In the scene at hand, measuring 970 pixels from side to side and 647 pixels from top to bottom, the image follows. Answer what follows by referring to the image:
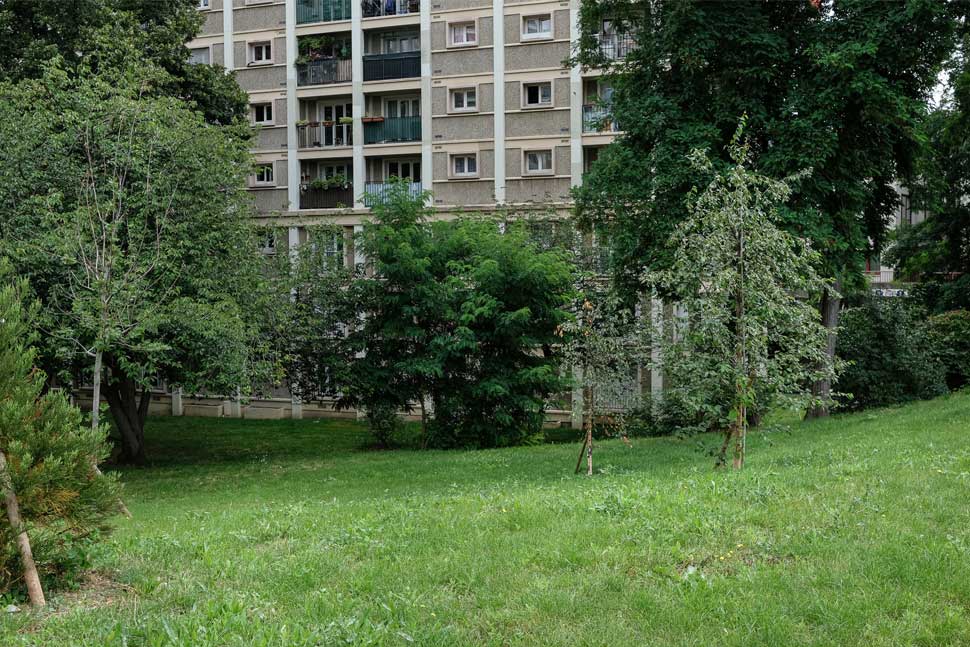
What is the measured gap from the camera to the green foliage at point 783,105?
63.7 ft

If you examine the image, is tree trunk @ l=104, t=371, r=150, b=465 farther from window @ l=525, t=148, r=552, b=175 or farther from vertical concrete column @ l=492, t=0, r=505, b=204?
window @ l=525, t=148, r=552, b=175

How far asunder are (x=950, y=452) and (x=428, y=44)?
27.7 m

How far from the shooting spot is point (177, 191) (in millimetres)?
19266

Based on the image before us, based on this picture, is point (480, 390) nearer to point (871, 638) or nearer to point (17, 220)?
point (17, 220)

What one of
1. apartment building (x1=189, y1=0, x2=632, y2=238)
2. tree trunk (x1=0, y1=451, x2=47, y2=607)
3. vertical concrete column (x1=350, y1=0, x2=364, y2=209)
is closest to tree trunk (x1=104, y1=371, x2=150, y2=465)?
apartment building (x1=189, y1=0, x2=632, y2=238)

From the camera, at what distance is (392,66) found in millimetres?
35719

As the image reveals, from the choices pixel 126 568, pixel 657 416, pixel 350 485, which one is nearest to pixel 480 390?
pixel 657 416

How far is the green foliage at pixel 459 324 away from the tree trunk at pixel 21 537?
59.0 ft

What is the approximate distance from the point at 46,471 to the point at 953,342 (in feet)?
94.3

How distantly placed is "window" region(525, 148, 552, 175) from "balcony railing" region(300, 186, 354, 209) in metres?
7.32

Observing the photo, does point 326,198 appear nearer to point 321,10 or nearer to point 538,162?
point 321,10

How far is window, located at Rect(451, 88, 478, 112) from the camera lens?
115 feet

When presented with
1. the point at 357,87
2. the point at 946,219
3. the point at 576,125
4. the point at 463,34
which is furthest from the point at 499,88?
the point at 946,219

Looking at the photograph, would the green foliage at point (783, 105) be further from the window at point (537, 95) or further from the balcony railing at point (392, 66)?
the balcony railing at point (392, 66)
